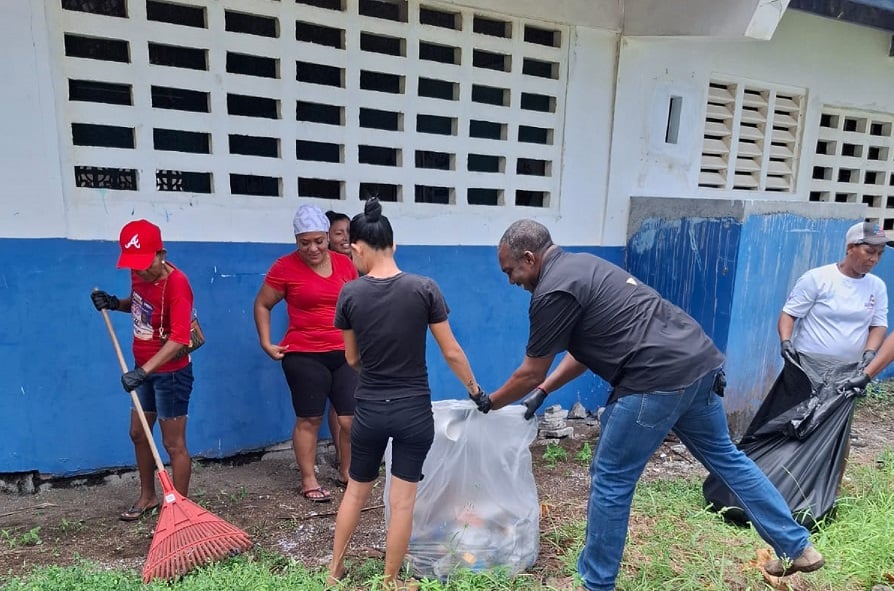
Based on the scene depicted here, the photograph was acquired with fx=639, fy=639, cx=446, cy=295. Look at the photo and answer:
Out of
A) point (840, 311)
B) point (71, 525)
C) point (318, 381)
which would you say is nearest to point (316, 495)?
point (318, 381)

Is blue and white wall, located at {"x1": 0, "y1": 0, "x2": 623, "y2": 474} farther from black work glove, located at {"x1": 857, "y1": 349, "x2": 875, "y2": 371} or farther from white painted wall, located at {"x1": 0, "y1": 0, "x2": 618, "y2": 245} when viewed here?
black work glove, located at {"x1": 857, "y1": 349, "x2": 875, "y2": 371}

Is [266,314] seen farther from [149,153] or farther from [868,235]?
[868,235]

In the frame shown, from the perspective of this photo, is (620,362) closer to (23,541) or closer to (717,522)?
(717,522)

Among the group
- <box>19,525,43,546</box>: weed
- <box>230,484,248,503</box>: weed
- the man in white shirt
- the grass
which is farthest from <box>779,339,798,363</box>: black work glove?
<box>19,525,43,546</box>: weed

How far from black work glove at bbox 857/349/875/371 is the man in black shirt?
1161mm

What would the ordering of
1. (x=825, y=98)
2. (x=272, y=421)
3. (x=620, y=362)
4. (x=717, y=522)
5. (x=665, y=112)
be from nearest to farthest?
1. (x=620, y=362)
2. (x=717, y=522)
3. (x=272, y=421)
4. (x=665, y=112)
5. (x=825, y=98)

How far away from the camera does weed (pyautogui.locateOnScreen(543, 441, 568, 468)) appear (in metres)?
4.26

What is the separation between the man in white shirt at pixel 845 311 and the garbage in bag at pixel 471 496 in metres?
1.80

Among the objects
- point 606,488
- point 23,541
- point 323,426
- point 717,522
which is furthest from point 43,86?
point 717,522

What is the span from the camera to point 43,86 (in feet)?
10.3

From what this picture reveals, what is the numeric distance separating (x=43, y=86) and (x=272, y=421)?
7.20 ft

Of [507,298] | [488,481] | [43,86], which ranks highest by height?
[43,86]

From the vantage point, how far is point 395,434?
2.48 metres

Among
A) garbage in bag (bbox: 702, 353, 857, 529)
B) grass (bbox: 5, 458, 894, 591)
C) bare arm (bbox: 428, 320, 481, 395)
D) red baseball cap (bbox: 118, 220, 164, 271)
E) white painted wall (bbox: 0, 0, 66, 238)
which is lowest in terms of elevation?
grass (bbox: 5, 458, 894, 591)
